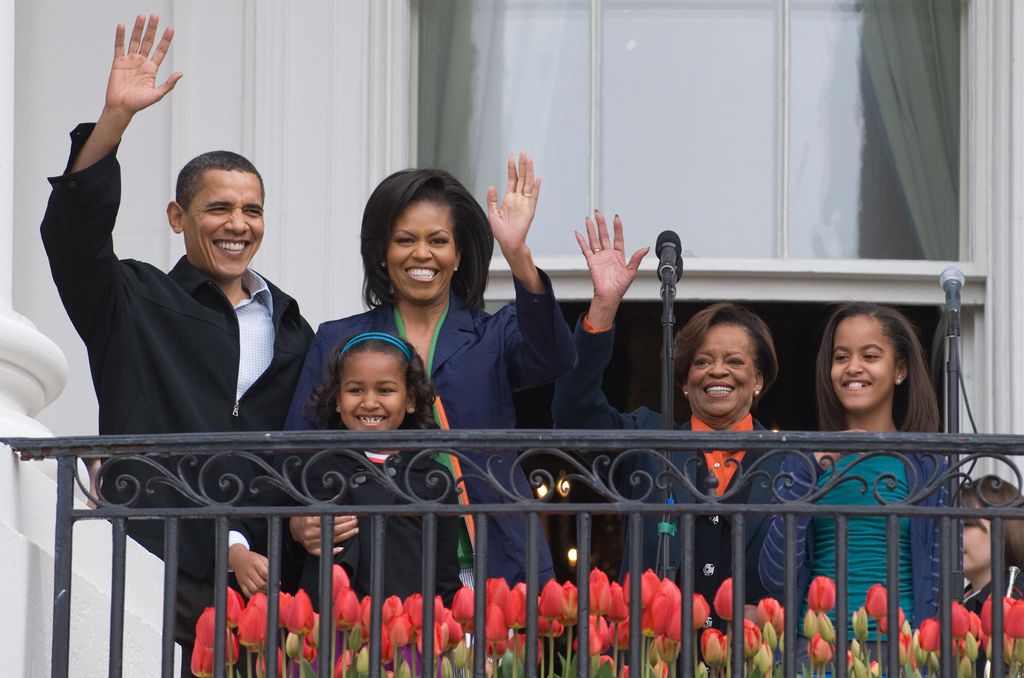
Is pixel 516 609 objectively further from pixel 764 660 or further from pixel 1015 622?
pixel 1015 622

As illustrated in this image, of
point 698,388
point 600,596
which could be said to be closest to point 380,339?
point 698,388

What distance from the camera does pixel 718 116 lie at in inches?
255

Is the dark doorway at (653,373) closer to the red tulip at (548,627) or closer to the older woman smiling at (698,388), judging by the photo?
the older woman smiling at (698,388)

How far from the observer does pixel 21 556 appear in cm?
414

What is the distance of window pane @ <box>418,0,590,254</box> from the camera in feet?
21.3

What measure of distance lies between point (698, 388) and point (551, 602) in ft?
4.54

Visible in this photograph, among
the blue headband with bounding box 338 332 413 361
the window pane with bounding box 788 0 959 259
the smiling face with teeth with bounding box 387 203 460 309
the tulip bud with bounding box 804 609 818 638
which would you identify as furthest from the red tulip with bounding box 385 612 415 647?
the window pane with bounding box 788 0 959 259

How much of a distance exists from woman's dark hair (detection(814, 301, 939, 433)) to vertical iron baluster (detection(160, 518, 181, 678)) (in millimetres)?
1841

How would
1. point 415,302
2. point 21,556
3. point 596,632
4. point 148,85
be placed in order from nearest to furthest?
1. point 596,632
2. point 21,556
3. point 148,85
4. point 415,302

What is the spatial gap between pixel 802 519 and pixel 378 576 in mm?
1214

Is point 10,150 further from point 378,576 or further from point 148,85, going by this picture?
point 378,576

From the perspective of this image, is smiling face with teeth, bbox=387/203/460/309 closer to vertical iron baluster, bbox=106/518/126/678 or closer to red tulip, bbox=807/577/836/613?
vertical iron baluster, bbox=106/518/126/678

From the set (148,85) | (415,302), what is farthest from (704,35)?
(148,85)

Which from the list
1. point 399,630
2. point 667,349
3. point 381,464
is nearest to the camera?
point 399,630
